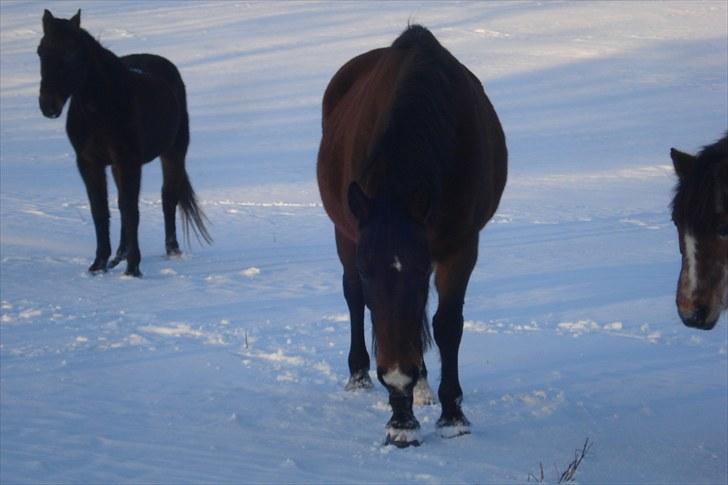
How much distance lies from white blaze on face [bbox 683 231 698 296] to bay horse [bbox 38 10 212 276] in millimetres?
5945

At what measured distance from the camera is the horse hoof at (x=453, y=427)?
5.01 meters

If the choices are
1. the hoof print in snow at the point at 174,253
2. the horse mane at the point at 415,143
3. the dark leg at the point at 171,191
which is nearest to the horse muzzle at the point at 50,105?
the dark leg at the point at 171,191

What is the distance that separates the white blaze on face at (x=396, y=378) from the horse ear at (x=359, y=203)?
648 mm

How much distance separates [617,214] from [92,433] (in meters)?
8.36

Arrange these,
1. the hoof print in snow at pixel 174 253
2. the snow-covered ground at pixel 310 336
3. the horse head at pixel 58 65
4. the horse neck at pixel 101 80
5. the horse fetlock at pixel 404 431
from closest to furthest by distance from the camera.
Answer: the horse fetlock at pixel 404 431 → the snow-covered ground at pixel 310 336 → the horse head at pixel 58 65 → the horse neck at pixel 101 80 → the hoof print in snow at pixel 174 253

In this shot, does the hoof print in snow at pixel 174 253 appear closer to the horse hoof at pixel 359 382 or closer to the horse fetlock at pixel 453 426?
the horse hoof at pixel 359 382

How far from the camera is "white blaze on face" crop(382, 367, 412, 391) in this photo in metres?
4.22

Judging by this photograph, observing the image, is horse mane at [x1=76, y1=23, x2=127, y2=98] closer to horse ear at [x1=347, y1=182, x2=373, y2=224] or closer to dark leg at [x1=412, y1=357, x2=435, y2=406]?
dark leg at [x1=412, y1=357, x2=435, y2=406]

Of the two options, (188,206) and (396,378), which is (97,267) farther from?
(396,378)

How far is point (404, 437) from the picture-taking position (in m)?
4.57

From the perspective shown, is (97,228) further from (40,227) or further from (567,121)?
(567,121)

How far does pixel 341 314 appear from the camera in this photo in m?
7.61

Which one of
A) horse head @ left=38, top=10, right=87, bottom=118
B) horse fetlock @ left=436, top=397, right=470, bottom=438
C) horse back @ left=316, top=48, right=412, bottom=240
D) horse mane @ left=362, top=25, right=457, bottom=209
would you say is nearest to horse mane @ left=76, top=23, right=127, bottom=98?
horse head @ left=38, top=10, right=87, bottom=118

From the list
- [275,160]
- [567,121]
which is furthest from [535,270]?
[567,121]
